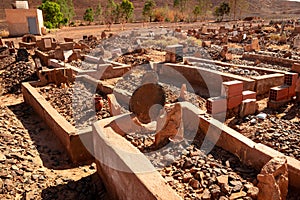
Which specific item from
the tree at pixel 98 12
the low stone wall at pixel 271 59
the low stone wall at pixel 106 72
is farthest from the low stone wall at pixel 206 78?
the tree at pixel 98 12

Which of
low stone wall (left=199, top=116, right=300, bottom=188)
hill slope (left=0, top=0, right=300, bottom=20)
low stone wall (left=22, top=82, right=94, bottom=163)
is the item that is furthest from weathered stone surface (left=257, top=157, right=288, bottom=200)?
hill slope (left=0, top=0, right=300, bottom=20)

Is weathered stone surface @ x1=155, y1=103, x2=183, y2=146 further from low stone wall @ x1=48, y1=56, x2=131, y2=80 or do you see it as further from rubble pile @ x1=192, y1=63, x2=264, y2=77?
low stone wall @ x1=48, y1=56, x2=131, y2=80

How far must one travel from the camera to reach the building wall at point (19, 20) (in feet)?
91.0

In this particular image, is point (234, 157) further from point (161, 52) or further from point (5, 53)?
point (5, 53)

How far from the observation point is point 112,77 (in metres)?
11.0

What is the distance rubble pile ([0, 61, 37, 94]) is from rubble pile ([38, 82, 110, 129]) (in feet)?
6.35

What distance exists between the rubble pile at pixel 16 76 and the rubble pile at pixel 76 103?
1936 mm

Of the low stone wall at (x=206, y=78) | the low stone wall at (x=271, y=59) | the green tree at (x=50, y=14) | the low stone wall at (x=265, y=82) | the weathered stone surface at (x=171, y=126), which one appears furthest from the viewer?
the green tree at (x=50, y=14)

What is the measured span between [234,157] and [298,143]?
1.36 metres

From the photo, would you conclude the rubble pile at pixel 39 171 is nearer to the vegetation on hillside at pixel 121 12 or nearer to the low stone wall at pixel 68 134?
the low stone wall at pixel 68 134

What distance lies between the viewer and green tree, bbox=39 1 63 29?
35.9 metres

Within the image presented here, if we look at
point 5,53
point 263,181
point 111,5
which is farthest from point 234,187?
point 111,5

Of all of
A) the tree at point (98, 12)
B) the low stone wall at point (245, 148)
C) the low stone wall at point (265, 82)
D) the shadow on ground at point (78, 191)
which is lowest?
the shadow on ground at point (78, 191)

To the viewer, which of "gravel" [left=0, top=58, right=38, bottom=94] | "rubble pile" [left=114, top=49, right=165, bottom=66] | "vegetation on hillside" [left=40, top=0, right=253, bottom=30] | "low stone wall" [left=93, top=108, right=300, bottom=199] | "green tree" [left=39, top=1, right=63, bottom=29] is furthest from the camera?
"vegetation on hillside" [left=40, top=0, right=253, bottom=30]
